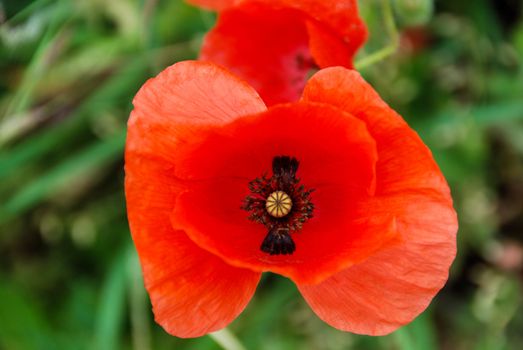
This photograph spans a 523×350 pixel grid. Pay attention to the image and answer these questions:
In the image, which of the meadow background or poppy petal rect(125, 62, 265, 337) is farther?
the meadow background

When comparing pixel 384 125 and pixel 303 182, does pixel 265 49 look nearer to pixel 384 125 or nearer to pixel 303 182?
pixel 303 182

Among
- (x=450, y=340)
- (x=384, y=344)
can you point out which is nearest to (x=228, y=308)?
(x=384, y=344)

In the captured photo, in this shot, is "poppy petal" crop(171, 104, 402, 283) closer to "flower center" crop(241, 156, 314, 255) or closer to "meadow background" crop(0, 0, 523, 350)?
"flower center" crop(241, 156, 314, 255)

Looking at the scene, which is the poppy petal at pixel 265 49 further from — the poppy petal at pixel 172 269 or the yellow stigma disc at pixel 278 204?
the poppy petal at pixel 172 269

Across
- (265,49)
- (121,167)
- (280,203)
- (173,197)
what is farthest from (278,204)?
(121,167)

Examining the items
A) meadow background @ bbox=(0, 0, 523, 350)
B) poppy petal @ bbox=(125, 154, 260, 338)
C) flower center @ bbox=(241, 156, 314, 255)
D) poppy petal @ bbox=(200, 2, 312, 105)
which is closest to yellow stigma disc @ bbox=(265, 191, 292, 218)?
flower center @ bbox=(241, 156, 314, 255)

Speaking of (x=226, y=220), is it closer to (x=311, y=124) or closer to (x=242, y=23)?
(x=311, y=124)

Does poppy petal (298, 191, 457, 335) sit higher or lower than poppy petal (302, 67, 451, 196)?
lower

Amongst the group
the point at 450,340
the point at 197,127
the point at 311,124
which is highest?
the point at 197,127
